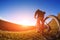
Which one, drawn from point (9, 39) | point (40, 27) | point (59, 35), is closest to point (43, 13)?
point (40, 27)

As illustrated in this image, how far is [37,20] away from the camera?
1916cm

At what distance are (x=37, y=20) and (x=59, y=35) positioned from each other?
12.8 feet

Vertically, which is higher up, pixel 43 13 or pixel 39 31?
pixel 43 13

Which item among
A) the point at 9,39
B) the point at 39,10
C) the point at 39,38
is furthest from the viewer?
the point at 39,10

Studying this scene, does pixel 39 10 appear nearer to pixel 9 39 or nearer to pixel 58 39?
pixel 58 39

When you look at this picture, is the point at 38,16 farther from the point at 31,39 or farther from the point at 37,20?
the point at 31,39

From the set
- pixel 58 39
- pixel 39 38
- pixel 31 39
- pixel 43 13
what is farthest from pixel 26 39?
pixel 43 13

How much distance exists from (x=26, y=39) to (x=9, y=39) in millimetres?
2029

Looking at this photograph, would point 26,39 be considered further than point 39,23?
No

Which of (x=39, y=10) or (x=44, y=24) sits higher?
(x=39, y=10)

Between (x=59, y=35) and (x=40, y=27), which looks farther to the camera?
(x=40, y=27)

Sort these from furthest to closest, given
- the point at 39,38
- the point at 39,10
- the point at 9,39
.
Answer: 1. the point at 39,10
2. the point at 39,38
3. the point at 9,39

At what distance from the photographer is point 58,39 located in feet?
53.8

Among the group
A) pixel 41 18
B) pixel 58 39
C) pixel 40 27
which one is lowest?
pixel 58 39
